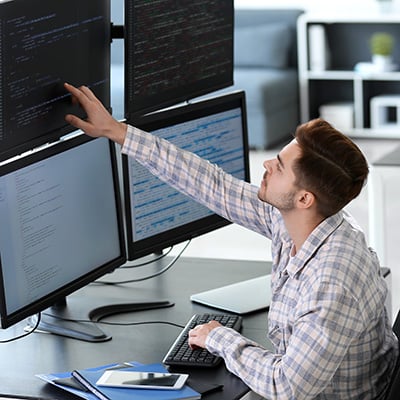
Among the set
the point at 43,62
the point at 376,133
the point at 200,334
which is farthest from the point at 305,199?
the point at 376,133

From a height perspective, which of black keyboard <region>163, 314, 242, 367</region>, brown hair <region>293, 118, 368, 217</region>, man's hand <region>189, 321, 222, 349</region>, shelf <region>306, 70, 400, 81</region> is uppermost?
brown hair <region>293, 118, 368, 217</region>

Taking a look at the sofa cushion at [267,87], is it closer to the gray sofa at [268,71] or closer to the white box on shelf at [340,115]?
the gray sofa at [268,71]

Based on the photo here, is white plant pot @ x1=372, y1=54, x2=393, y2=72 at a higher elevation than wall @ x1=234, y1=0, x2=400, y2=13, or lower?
lower

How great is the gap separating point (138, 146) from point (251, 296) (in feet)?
1.69

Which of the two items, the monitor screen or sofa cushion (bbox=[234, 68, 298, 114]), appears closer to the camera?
the monitor screen

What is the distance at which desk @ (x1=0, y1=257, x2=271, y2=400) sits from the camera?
2.21 meters

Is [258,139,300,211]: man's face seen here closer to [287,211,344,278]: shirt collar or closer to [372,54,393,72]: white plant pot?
[287,211,344,278]: shirt collar

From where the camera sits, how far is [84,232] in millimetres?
2461

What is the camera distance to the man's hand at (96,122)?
7.91 feet

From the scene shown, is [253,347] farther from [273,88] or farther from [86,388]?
[273,88]

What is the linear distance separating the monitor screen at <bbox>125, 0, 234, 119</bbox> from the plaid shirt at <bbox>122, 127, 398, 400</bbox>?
0.79ft

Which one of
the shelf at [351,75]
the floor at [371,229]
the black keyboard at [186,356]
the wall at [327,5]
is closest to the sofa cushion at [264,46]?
the shelf at [351,75]

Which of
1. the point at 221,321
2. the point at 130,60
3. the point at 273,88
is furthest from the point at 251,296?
the point at 273,88

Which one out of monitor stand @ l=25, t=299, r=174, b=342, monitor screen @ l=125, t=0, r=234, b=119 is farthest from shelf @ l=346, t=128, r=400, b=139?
monitor stand @ l=25, t=299, r=174, b=342
